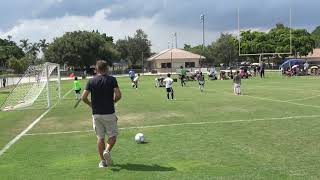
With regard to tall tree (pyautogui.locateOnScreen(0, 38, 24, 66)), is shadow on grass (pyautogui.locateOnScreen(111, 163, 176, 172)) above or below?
→ below

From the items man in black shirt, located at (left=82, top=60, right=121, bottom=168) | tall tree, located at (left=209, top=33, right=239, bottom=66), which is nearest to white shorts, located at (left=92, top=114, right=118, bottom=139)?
man in black shirt, located at (left=82, top=60, right=121, bottom=168)

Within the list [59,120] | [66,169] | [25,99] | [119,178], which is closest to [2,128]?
[59,120]

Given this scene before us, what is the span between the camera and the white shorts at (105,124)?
989cm

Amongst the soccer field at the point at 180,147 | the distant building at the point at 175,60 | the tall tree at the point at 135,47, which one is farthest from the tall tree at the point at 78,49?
the soccer field at the point at 180,147

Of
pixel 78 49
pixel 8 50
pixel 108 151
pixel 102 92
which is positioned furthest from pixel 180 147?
pixel 8 50

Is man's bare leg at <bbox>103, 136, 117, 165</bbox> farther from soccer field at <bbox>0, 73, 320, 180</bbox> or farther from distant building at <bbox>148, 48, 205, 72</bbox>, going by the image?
distant building at <bbox>148, 48, 205, 72</bbox>

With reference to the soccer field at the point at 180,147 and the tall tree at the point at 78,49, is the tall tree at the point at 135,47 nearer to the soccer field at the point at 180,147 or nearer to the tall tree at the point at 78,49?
the tall tree at the point at 78,49

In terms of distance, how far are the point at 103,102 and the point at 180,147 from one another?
2.79m

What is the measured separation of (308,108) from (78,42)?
297ft

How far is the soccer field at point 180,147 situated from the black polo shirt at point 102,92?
108 centimetres

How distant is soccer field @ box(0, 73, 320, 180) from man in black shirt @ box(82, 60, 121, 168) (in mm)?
454

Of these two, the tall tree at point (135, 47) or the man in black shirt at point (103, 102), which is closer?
the man in black shirt at point (103, 102)

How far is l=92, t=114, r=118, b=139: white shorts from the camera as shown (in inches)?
389

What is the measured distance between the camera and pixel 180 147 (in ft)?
39.4
